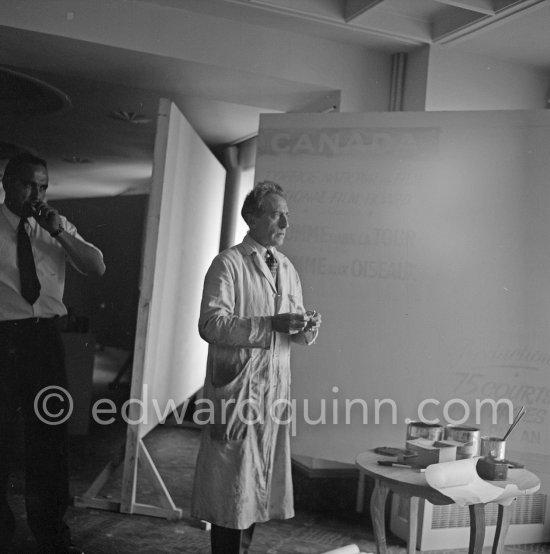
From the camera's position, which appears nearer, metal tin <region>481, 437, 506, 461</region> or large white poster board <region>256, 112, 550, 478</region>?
metal tin <region>481, 437, 506, 461</region>

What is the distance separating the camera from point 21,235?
2898 millimetres

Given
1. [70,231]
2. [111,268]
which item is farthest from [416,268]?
[70,231]

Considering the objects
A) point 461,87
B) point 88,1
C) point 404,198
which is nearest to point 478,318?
point 404,198

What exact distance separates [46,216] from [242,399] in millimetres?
1240

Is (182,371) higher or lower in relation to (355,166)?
lower

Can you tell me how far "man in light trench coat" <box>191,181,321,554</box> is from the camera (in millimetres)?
2373

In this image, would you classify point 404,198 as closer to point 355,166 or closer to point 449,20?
point 355,166

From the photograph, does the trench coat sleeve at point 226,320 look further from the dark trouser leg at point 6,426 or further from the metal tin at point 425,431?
the dark trouser leg at point 6,426

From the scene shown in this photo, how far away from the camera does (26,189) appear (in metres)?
2.97

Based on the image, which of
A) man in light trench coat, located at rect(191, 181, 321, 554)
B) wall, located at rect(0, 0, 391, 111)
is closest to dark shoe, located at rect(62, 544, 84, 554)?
man in light trench coat, located at rect(191, 181, 321, 554)

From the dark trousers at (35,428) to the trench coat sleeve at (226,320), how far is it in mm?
949

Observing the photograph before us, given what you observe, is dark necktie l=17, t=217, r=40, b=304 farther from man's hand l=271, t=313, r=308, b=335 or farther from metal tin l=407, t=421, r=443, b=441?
metal tin l=407, t=421, r=443, b=441

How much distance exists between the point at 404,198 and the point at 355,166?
0.27m

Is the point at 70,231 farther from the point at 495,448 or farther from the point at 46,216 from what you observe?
the point at 495,448
